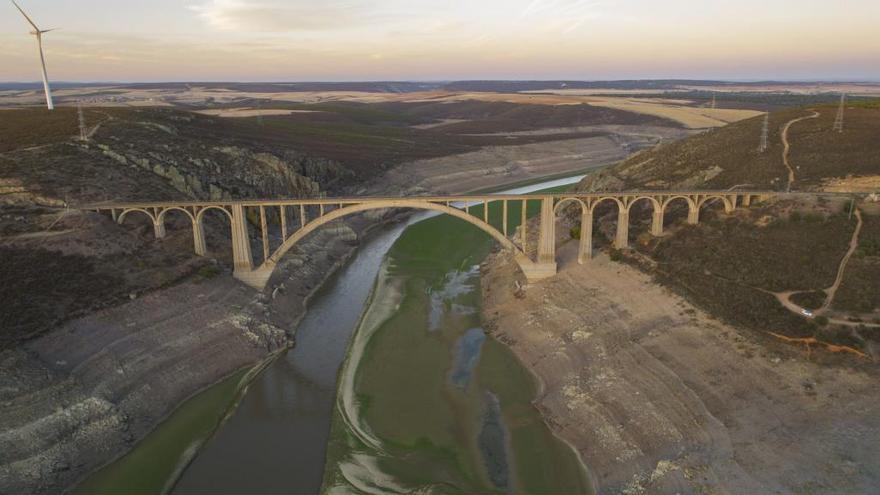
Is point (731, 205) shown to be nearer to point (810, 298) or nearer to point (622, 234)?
point (622, 234)

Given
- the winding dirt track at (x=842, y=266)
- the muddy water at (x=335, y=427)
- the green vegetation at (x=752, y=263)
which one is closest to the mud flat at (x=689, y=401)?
the green vegetation at (x=752, y=263)

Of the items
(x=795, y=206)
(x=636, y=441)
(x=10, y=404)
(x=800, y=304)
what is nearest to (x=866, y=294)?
(x=800, y=304)

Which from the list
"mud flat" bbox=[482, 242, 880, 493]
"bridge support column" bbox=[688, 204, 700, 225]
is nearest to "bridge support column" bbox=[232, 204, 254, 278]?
"mud flat" bbox=[482, 242, 880, 493]

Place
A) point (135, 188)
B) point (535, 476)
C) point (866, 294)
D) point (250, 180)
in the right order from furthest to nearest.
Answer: point (250, 180), point (135, 188), point (866, 294), point (535, 476)

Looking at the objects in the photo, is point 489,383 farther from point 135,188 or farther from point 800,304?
point 135,188

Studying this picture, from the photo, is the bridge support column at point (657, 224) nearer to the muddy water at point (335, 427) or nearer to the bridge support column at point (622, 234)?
the bridge support column at point (622, 234)

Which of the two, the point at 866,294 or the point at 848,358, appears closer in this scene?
the point at 848,358

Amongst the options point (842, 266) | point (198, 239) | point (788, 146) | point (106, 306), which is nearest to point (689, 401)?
point (842, 266)
